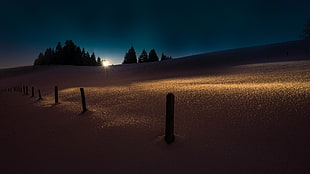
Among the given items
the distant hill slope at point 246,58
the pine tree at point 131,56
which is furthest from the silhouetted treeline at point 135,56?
the distant hill slope at point 246,58

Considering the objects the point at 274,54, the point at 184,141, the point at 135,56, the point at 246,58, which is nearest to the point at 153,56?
the point at 135,56

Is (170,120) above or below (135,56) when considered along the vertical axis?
below

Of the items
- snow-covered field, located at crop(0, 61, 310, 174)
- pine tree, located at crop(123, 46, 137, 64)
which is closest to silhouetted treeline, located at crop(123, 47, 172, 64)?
pine tree, located at crop(123, 46, 137, 64)

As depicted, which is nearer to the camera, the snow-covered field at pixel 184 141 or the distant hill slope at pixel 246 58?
the snow-covered field at pixel 184 141

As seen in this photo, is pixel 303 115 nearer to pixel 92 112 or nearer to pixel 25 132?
pixel 92 112

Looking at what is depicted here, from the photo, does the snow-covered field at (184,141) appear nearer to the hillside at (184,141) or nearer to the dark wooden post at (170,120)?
the hillside at (184,141)

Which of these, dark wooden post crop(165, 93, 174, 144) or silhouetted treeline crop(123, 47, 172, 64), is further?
silhouetted treeline crop(123, 47, 172, 64)

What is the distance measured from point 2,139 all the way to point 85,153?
3115 mm

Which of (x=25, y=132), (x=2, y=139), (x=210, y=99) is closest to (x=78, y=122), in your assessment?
(x=25, y=132)

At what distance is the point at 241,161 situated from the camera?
2.53m

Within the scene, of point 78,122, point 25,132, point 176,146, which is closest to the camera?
point 176,146

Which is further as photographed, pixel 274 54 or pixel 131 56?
pixel 131 56

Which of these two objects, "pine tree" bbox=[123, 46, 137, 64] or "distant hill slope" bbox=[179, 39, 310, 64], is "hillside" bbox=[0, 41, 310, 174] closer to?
"distant hill slope" bbox=[179, 39, 310, 64]

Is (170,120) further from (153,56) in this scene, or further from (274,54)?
(153,56)
